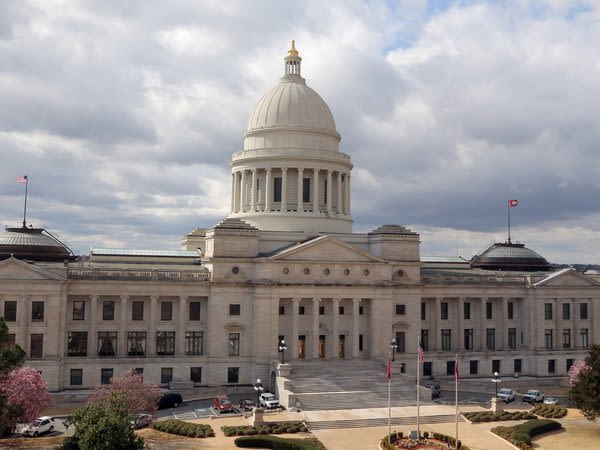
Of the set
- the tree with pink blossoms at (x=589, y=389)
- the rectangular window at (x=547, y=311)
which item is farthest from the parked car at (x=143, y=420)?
the rectangular window at (x=547, y=311)

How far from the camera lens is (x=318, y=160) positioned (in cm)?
8494

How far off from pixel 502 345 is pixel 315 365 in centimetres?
2739

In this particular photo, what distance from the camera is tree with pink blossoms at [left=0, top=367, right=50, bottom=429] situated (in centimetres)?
4853

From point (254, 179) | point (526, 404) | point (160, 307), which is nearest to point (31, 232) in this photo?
point (160, 307)

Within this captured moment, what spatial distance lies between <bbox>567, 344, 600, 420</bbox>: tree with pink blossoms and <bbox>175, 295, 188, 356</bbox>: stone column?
38.4 metres

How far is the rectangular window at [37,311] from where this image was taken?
68375 millimetres

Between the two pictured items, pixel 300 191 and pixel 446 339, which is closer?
pixel 446 339

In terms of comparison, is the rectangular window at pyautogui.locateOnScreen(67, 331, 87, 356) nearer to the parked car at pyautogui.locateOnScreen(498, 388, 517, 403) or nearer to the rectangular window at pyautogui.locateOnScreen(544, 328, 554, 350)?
the parked car at pyautogui.locateOnScreen(498, 388, 517, 403)

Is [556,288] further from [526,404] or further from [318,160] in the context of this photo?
[318,160]

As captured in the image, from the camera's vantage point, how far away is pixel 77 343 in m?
70.9

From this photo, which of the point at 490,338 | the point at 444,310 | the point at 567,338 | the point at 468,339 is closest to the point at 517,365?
the point at 490,338

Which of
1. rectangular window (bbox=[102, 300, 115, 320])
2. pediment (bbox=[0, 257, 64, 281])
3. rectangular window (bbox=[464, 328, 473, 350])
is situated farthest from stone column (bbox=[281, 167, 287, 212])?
pediment (bbox=[0, 257, 64, 281])

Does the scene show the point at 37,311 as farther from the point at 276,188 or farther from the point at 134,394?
the point at 276,188

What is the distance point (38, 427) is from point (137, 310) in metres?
22.0
